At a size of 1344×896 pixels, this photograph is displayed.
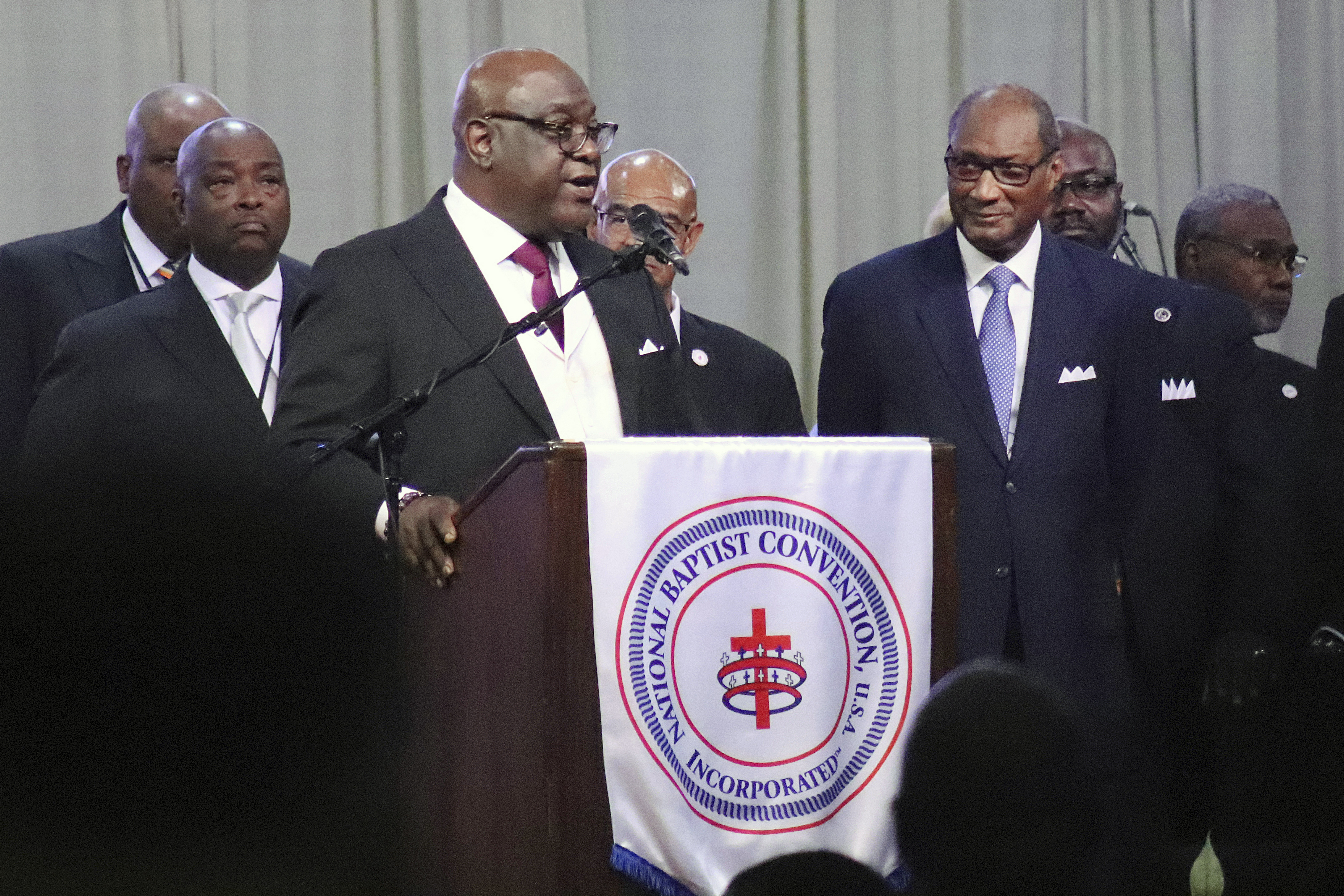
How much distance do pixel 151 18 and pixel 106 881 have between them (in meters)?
4.81

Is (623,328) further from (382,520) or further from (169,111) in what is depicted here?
(169,111)

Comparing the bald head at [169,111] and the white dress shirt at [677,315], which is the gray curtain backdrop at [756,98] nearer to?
the bald head at [169,111]

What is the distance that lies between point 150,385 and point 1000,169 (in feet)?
5.85

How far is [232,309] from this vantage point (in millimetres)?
3891

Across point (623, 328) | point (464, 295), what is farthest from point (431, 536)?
point (623, 328)

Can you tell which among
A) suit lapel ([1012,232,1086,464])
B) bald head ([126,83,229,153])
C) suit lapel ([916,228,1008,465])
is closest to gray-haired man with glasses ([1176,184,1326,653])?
suit lapel ([1012,232,1086,464])

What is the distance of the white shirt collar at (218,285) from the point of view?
387 cm

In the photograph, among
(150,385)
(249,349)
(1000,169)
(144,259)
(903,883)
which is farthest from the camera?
(144,259)

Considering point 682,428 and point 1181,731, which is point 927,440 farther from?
point 1181,731

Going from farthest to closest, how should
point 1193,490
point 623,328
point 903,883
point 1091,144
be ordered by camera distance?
point 1091,144
point 1193,490
point 623,328
point 903,883

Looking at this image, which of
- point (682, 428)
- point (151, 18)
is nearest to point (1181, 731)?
point (682, 428)

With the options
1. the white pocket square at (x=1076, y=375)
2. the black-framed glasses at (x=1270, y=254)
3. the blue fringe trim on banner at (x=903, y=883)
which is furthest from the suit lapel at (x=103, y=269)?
the blue fringe trim on banner at (x=903, y=883)

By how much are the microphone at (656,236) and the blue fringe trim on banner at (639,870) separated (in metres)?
0.83

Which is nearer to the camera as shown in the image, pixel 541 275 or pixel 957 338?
pixel 541 275
